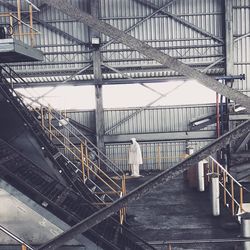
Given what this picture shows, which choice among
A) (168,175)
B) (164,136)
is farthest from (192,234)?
(164,136)

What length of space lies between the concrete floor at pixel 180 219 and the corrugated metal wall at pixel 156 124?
519cm

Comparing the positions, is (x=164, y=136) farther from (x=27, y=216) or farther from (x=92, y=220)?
A: (x=92, y=220)

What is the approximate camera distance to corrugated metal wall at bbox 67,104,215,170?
18312 mm

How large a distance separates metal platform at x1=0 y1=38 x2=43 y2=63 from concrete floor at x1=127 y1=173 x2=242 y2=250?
A: 221 inches

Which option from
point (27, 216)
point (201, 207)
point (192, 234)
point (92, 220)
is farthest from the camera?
point (201, 207)

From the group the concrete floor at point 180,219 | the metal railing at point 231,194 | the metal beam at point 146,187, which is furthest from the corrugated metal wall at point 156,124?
the metal beam at point 146,187

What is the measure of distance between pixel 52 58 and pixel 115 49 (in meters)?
3.41

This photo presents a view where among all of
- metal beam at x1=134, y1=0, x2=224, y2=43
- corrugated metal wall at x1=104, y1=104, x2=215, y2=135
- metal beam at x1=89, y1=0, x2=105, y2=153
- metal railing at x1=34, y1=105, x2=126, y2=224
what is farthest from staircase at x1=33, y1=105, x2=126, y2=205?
metal beam at x1=134, y1=0, x2=224, y2=43

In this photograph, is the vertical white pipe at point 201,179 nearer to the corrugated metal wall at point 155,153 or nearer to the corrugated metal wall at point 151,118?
the corrugated metal wall at point 155,153

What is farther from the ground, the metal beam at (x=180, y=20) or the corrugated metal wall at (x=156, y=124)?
Result: the metal beam at (x=180, y=20)

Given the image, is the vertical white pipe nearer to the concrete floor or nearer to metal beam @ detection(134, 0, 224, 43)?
the concrete floor

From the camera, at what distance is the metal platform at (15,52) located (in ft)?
21.6

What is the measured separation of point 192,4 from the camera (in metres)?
17.2

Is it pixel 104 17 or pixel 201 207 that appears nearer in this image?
pixel 201 207
